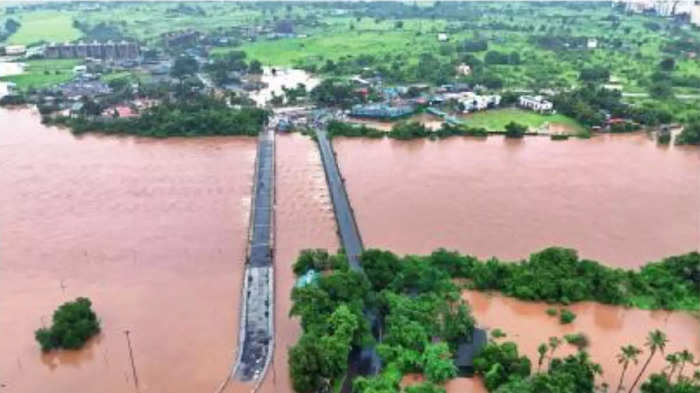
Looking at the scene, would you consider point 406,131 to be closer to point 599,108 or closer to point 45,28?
point 599,108

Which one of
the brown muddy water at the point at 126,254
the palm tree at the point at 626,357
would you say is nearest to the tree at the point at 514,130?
the brown muddy water at the point at 126,254

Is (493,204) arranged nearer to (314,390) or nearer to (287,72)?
(314,390)

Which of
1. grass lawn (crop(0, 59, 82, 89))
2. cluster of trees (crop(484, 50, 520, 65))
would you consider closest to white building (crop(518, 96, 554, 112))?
cluster of trees (crop(484, 50, 520, 65))

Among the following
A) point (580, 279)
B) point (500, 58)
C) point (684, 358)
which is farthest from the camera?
point (500, 58)

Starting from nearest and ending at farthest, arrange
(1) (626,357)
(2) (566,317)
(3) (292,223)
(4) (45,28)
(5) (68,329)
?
1. (1) (626,357)
2. (5) (68,329)
3. (2) (566,317)
4. (3) (292,223)
5. (4) (45,28)

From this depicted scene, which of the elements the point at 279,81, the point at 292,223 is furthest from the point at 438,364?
the point at 279,81

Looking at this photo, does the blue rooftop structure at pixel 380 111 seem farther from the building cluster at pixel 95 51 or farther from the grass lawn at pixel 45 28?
the grass lawn at pixel 45 28

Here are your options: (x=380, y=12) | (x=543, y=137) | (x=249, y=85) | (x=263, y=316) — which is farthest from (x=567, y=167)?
(x=380, y=12)
